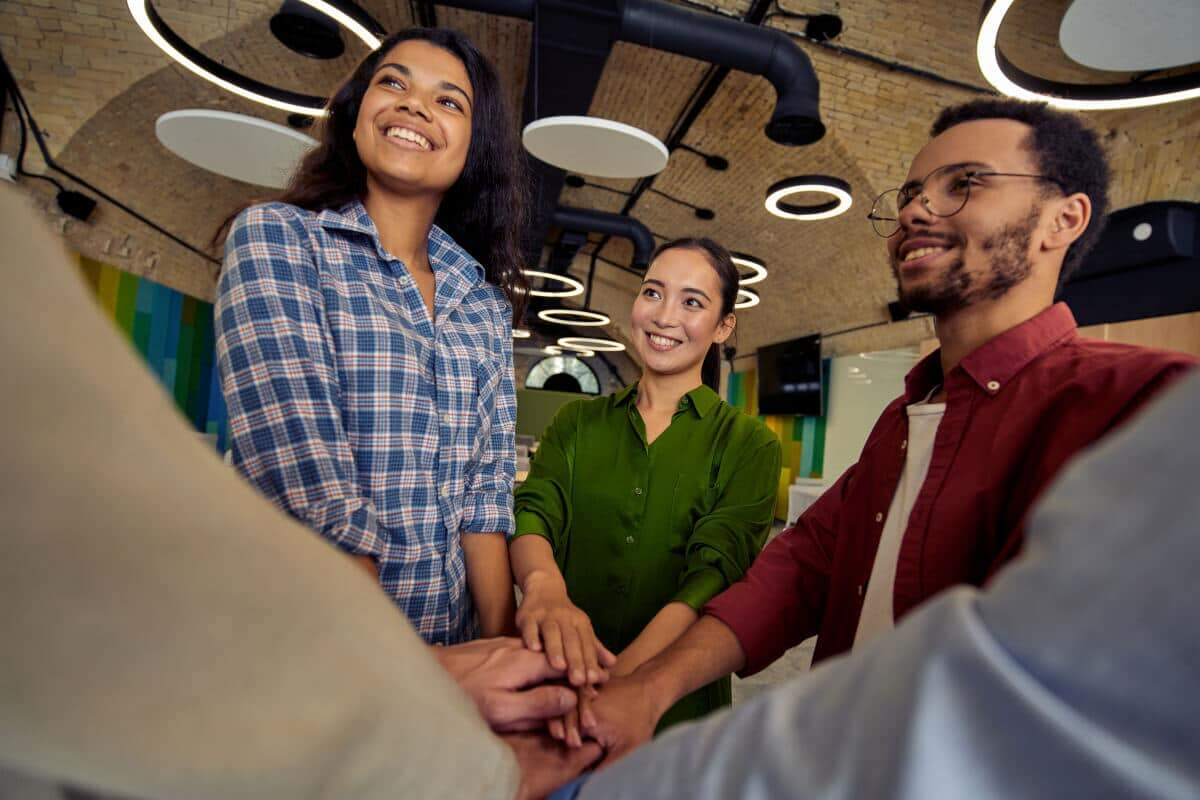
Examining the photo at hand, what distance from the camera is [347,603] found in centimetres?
41

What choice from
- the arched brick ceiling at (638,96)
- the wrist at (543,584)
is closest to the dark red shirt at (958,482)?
the wrist at (543,584)

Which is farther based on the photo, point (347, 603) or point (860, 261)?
point (860, 261)

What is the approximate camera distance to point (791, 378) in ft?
43.5

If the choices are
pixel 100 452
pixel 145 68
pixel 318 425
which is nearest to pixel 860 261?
pixel 145 68

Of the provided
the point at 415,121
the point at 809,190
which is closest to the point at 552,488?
the point at 415,121

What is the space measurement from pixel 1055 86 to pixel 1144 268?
3250 mm

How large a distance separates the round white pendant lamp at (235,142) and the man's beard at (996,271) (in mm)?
4703

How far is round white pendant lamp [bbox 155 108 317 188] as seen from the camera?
5098mm

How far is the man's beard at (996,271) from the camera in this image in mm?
1336

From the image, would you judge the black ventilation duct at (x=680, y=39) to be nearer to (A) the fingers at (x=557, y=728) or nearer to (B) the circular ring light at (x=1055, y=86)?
(B) the circular ring light at (x=1055, y=86)

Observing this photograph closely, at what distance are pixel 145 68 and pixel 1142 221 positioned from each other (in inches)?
403

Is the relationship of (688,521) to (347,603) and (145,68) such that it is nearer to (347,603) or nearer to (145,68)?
(347,603)

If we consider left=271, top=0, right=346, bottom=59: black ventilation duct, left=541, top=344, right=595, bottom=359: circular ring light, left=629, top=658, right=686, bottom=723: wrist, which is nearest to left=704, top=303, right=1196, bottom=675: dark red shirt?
left=629, top=658, right=686, bottom=723: wrist

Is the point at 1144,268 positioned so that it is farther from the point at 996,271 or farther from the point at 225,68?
the point at 225,68
